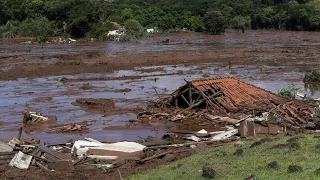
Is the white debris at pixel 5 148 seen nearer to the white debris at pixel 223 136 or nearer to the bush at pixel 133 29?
the white debris at pixel 223 136

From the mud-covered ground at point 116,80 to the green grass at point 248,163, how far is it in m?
5.98

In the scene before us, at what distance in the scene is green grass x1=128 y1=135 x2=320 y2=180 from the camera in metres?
9.79

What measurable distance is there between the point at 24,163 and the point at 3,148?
123cm

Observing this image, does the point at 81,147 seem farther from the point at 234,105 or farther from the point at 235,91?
the point at 235,91

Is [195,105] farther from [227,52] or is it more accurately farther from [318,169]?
[227,52]

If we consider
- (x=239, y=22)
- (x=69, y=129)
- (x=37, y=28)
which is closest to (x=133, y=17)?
(x=239, y=22)

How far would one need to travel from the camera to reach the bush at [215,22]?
9344cm

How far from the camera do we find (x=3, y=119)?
2253 cm

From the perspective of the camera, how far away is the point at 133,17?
365 feet

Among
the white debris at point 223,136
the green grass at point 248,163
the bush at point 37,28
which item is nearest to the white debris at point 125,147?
the green grass at point 248,163

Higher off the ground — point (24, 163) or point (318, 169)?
point (318, 169)

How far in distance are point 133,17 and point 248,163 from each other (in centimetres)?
10249

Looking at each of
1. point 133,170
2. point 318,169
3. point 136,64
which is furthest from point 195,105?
point 136,64

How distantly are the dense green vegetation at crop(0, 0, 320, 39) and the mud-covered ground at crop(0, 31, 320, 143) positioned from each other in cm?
3315
